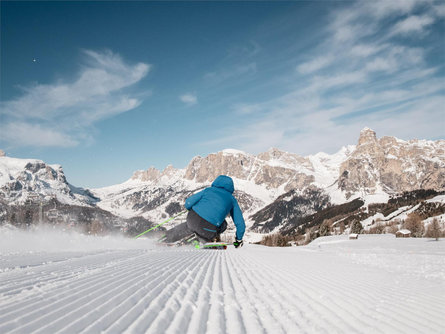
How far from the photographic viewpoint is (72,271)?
6770 mm

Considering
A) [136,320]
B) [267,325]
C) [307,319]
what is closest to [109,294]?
[136,320]

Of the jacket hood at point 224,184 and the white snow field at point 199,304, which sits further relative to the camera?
the jacket hood at point 224,184

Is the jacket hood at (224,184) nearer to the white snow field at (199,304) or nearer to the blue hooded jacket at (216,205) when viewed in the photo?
the blue hooded jacket at (216,205)

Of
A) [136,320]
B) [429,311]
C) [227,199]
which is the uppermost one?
[227,199]

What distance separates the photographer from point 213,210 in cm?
1139

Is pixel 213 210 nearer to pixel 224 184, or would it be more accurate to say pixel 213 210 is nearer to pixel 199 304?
pixel 224 184

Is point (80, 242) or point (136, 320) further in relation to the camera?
point (80, 242)

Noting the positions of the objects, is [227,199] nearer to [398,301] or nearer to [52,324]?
[398,301]

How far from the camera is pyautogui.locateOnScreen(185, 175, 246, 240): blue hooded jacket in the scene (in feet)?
37.4

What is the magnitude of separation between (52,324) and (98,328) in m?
0.52

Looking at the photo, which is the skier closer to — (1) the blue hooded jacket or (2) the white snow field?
(1) the blue hooded jacket

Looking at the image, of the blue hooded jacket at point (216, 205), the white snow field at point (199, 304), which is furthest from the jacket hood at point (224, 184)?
the white snow field at point (199, 304)

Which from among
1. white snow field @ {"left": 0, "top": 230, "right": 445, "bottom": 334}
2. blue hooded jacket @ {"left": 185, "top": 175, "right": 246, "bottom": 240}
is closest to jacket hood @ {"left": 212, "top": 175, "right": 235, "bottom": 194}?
blue hooded jacket @ {"left": 185, "top": 175, "right": 246, "bottom": 240}

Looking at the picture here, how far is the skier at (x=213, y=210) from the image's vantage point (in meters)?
11.4
